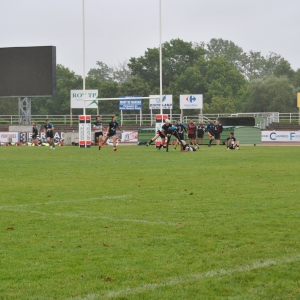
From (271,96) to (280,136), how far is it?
36882 mm

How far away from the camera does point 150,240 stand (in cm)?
811

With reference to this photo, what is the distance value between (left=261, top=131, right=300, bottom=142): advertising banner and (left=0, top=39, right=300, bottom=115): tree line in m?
33.2

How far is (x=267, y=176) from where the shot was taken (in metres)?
17.0

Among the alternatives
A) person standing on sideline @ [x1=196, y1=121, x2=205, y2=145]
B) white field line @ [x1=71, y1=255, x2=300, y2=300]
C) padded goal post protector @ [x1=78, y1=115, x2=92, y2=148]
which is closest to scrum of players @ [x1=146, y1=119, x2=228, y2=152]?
person standing on sideline @ [x1=196, y1=121, x2=205, y2=145]

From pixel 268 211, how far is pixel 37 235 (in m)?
3.78

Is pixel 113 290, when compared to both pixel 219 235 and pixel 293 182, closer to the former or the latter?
pixel 219 235

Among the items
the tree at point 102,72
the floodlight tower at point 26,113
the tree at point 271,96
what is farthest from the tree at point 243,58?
the floodlight tower at point 26,113

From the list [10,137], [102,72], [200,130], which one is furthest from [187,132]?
[102,72]

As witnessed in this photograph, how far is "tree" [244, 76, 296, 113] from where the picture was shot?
292 feet

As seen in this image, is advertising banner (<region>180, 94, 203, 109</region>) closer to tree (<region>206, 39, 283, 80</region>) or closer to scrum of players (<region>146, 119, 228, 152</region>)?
scrum of players (<region>146, 119, 228, 152</region>)

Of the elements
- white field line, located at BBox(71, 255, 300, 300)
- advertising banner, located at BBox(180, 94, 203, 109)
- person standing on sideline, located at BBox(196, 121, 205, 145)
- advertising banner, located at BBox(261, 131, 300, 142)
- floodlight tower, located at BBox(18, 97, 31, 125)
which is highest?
advertising banner, located at BBox(180, 94, 203, 109)

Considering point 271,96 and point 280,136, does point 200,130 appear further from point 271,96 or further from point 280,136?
point 271,96

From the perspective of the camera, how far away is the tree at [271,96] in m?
88.9

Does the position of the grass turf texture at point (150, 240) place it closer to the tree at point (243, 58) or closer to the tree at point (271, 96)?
the tree at point (271, 96)
